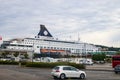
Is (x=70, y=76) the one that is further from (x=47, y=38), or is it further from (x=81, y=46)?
(x=81, y=46)

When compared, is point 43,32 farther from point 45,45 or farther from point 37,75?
point 37,75

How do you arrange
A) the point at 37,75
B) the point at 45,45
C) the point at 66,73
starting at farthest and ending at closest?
1. the point at 45,45
2. the point at 37,75
3. the point at 66,73

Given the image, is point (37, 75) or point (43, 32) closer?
point (37, 75)

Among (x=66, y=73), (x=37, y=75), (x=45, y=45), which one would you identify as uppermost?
(x=45, y=45)

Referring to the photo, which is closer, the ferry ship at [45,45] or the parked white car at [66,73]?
the parked white car at [66,73]

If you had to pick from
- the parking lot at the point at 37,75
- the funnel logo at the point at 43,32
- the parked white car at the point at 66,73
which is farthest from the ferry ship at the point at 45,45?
the parked white car at the point at 66,73

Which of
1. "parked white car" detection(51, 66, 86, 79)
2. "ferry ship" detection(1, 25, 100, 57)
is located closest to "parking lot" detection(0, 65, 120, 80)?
"parked white car" detection(51, 66, 86, 79)

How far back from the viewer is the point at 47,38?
6088 inches

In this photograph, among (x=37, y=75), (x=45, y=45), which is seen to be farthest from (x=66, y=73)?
(x=45, y=45)

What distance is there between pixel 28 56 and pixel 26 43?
1309 centimetres

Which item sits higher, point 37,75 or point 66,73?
point 66,73

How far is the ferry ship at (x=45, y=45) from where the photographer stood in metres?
147

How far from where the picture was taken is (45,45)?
14900 cm

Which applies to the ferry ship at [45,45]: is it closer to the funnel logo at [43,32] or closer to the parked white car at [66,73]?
the funnel logo at [43,32]
